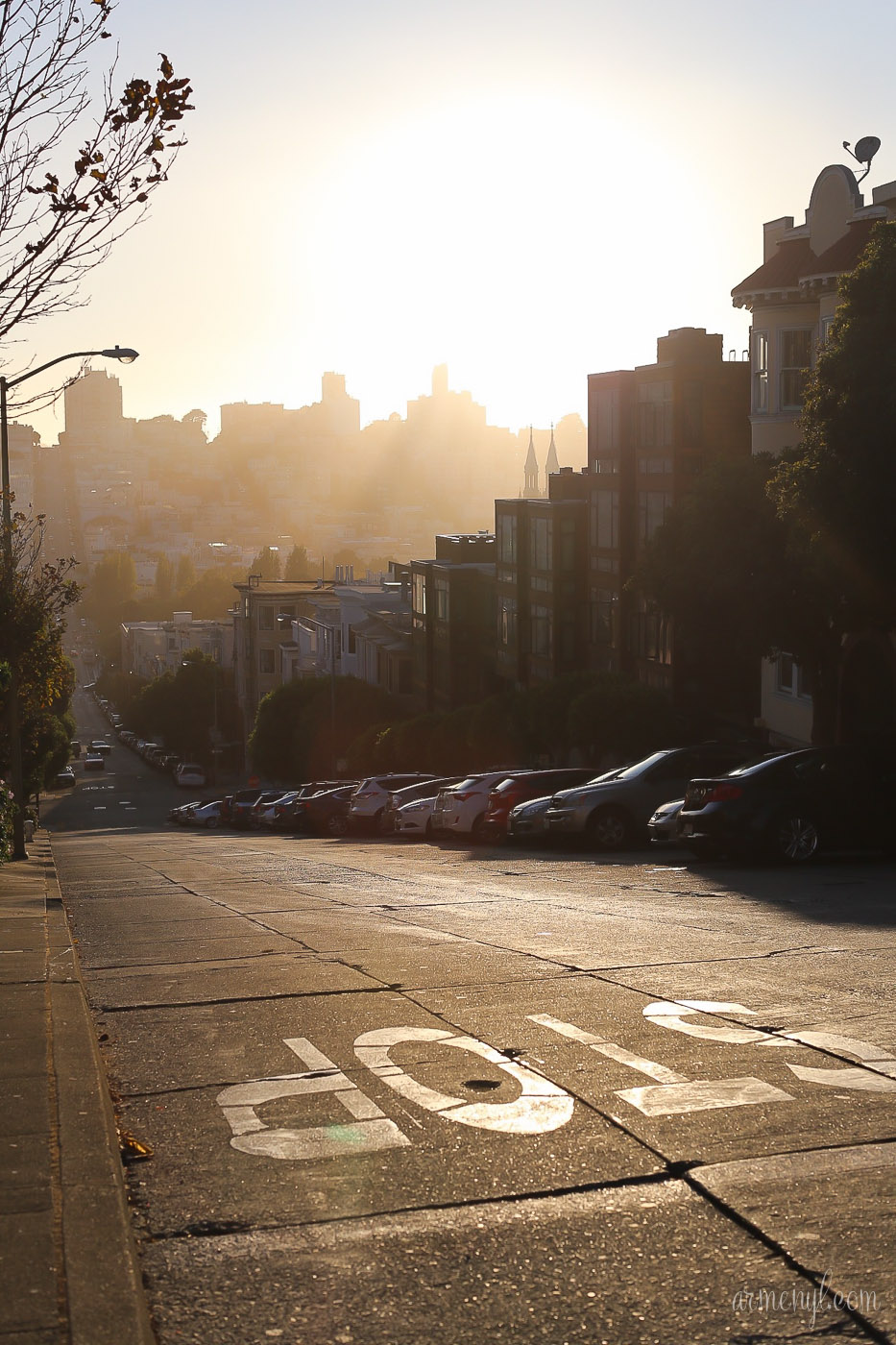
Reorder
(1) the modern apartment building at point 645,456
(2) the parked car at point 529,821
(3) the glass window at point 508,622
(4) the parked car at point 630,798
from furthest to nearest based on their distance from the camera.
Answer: (3) the glass window at point 508,622, (1) the modern apartment building at point 645,456, (2) the parked car at point 529,821, (4) the parked car at point 630,798

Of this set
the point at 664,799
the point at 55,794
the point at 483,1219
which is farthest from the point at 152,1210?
the point at 55,794

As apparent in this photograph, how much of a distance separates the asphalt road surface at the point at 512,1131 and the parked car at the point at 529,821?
457 inches

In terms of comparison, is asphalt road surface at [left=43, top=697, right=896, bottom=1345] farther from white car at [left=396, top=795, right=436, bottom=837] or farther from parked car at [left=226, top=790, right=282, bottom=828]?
parked car at [left=226, top=790, right=282, bottom=828]

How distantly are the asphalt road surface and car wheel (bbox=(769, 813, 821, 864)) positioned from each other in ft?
20.2

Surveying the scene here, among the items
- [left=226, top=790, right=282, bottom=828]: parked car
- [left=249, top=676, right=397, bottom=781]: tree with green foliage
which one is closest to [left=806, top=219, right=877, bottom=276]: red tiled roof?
[left=226, top=790, right=282, bottom=828]: parked car

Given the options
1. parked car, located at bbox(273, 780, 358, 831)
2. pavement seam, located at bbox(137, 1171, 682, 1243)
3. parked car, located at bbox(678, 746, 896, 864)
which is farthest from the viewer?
parked car, located at bbox(273, 780, 358, 831)

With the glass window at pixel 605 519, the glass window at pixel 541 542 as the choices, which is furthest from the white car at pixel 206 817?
the glass window at pixel 605 519

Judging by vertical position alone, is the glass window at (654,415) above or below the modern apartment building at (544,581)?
above

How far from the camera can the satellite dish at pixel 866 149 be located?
31344mm

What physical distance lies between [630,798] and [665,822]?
1.98 meters

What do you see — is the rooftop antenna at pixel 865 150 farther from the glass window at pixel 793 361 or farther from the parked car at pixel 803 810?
the parked car at pixel 803 810

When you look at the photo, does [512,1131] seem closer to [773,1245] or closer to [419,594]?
[773,1245]

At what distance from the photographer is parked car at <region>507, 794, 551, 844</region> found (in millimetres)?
23219

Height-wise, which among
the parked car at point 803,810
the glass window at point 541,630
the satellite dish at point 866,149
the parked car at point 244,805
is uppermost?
the satellite dish at point 866,149
